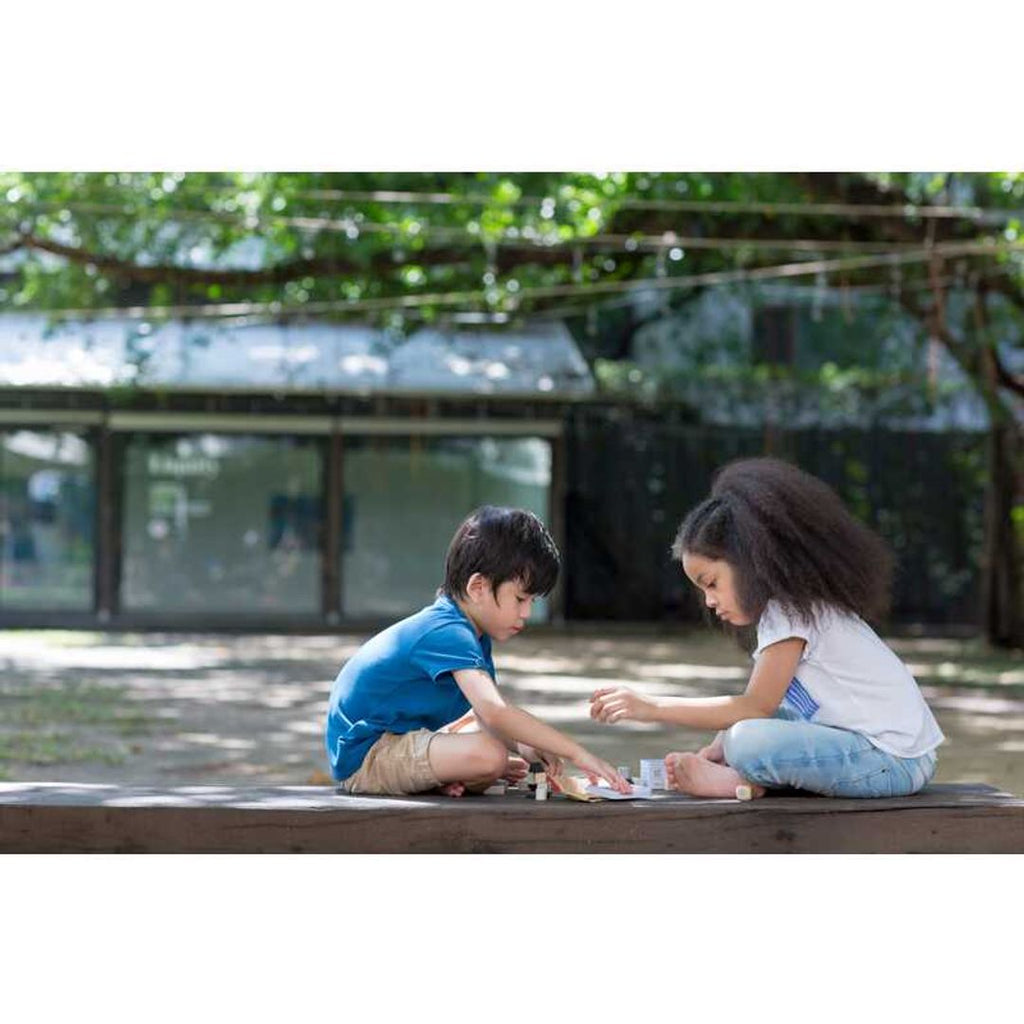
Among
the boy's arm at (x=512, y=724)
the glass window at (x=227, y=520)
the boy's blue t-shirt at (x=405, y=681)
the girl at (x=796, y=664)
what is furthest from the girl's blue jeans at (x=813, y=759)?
the glass window at (x=227, y=520)

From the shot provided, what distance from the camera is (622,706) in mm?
4500

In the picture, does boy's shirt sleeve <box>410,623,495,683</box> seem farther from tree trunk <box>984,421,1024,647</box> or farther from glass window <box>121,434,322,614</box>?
glass window <box>121,434,322,614</box>

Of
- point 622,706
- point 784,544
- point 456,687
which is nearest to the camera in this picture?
point 622,706

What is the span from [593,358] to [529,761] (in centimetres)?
1766

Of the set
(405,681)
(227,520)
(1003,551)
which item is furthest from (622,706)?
(227,520)

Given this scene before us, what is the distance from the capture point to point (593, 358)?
22531 millimetres

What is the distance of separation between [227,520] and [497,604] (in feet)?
52.6

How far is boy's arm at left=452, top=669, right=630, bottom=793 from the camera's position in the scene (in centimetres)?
440

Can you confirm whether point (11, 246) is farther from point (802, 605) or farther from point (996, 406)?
point (802, 605)

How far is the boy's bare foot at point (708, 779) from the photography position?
15.3ft

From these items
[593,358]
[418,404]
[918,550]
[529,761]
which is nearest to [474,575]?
[529,761]


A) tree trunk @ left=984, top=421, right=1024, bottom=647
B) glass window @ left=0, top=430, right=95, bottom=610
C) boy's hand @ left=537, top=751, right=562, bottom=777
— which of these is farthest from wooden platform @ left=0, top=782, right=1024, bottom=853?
glass window @ left=0, top=430, right=95, bottom=610

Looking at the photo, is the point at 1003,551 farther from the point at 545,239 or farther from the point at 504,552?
the point at 504,552

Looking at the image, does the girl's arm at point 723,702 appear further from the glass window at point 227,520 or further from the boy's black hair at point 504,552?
the glass window at point 227,520
